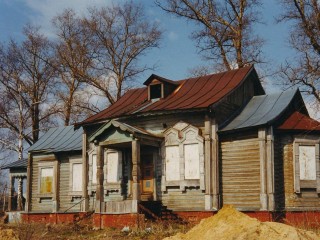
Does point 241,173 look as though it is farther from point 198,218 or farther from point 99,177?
A: point 99,177

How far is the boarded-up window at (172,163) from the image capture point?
1900cm

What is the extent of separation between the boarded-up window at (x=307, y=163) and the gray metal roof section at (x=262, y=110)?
1.63 m

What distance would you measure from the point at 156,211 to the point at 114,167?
2992mm

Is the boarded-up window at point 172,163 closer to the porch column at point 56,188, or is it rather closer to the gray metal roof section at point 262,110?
the gray metal roof section at point 262,110

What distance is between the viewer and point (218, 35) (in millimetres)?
29984

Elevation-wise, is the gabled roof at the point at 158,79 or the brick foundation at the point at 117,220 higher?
the gabled roof at the point at 158,79

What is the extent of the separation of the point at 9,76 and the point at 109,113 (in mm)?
16206

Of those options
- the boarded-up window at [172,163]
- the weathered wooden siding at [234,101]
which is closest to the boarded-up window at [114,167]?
the boarded-up window at [172,163]

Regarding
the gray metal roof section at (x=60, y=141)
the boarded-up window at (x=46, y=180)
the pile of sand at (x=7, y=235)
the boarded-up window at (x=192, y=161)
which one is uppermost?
the gray metal roof section at (x=60, y=141)

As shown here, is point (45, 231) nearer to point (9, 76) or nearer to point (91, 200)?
point (91, 200)

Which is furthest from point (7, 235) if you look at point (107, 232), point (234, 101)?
point (234, 101)

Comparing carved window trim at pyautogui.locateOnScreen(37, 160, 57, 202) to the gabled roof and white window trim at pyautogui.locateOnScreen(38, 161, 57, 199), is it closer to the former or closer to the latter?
white window trim at pyautogui.locateOnScreen(38, 161, 57, 199)

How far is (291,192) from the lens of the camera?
17.8m

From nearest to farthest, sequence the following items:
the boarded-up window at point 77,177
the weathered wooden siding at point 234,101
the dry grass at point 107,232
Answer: the dry grass at point 107,232 < the weathered wooden siding at point 234,101 < the boarded-up window at point 77,177
